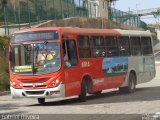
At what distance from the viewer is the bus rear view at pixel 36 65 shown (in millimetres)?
18297

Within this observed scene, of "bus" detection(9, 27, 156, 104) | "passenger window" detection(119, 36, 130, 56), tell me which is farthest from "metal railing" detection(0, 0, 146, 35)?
"bus" detection(9, 27, 156, 104)

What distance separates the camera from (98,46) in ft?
70.7

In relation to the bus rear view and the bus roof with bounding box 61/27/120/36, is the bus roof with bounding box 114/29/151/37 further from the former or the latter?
the bus rear view

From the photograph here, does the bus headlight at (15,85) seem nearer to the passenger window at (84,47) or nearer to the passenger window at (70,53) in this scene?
the passenger window at (70,53)

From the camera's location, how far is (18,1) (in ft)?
163

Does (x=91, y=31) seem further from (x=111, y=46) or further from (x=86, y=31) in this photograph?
(x=111, y=46)

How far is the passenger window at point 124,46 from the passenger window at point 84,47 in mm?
3208

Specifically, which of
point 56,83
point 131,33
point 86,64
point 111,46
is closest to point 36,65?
point 56,83

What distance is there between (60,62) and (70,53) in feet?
2.84

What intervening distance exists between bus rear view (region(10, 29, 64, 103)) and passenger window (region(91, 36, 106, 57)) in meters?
2.78

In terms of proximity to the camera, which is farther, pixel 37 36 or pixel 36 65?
pixel 37 36

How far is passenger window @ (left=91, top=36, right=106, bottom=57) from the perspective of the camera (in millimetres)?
21188

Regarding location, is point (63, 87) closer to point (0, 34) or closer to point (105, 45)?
point (105, 45)


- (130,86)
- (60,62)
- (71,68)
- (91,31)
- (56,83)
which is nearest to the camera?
(56,83)
